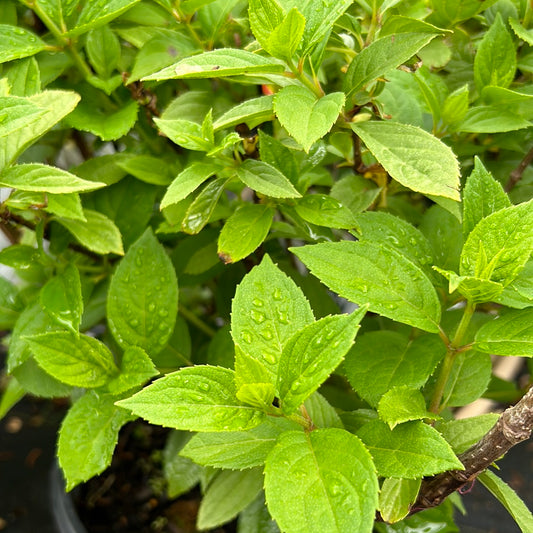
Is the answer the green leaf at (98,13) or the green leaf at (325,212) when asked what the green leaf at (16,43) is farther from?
the green leaf at (325,212)

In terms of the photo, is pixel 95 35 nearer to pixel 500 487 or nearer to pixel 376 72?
pixel 376 72

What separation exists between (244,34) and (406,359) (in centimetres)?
42

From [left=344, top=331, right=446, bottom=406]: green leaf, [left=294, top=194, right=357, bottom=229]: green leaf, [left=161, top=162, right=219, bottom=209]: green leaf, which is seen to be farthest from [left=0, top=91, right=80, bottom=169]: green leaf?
[left=344, top=331, right=446, bottom=406]: green leaf

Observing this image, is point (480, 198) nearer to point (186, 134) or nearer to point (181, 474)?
point (186, 134)

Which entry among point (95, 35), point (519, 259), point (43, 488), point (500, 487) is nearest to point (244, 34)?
point (95, 35)

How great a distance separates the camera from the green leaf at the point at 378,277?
502 millimetres

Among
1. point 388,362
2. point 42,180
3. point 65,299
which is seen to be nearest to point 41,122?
point 42,180

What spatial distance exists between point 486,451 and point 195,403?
8.3 inches

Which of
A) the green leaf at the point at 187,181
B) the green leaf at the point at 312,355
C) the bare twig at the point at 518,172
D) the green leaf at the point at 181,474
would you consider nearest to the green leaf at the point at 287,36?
the green leaf at the point at 187,181

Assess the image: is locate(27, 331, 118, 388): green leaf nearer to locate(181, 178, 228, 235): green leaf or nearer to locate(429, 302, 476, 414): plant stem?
locate(181, 178, 228, 235): green leaf

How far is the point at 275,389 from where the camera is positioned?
0.46 m

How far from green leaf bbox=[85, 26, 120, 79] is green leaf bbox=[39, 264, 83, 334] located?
0.22 meters

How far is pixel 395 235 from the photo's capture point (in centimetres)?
56

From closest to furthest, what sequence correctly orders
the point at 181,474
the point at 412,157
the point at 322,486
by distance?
the point at 322,486
the point at 412,157
the point at 181,474
